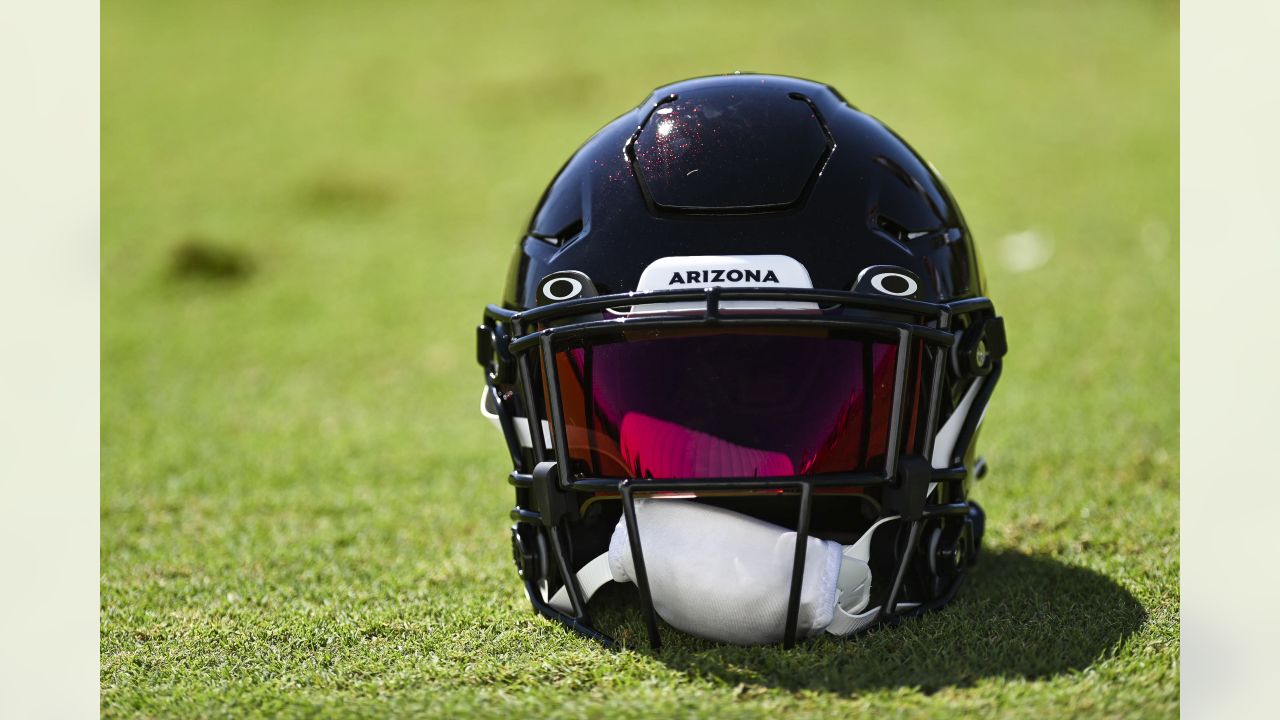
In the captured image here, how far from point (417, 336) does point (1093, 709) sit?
4.49m

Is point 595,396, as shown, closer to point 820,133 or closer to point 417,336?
point 820,133

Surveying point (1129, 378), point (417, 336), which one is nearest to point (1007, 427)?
point (1129, 378)

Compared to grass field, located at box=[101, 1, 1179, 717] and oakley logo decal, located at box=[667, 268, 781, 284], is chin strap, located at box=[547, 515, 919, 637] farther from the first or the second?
oakley logo decal, located at box=[667, 268, 781, 284]

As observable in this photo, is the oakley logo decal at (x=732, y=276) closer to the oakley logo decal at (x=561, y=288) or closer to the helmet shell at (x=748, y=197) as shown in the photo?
the helmet shell at (x=748, y=197)

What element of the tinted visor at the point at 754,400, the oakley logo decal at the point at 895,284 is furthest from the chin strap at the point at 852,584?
→ the oakley logo decal at the point at 895,284

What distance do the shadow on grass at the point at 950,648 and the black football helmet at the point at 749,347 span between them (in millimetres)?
68

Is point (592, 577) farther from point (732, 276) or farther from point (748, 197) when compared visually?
point (748, 197)

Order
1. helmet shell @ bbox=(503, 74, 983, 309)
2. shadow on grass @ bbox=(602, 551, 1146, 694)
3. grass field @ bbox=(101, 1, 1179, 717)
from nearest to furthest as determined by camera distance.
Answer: shadow on grass @ bbox=(602, 551, 1146, 694) → grass field @ bbox=(101, 1, 1179, 717) → helmet shell @ bbox=(503, 74, 983, 309)

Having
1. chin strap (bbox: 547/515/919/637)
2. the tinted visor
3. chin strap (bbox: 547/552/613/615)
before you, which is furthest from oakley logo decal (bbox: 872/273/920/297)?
chin strap (bbox: 547/552/613/615)

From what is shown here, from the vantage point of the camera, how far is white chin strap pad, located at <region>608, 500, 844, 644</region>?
2018mm

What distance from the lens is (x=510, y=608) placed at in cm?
244

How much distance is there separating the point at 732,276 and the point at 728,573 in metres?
0.52

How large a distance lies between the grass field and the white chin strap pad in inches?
2.5

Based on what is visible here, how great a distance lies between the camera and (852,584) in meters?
2.11
